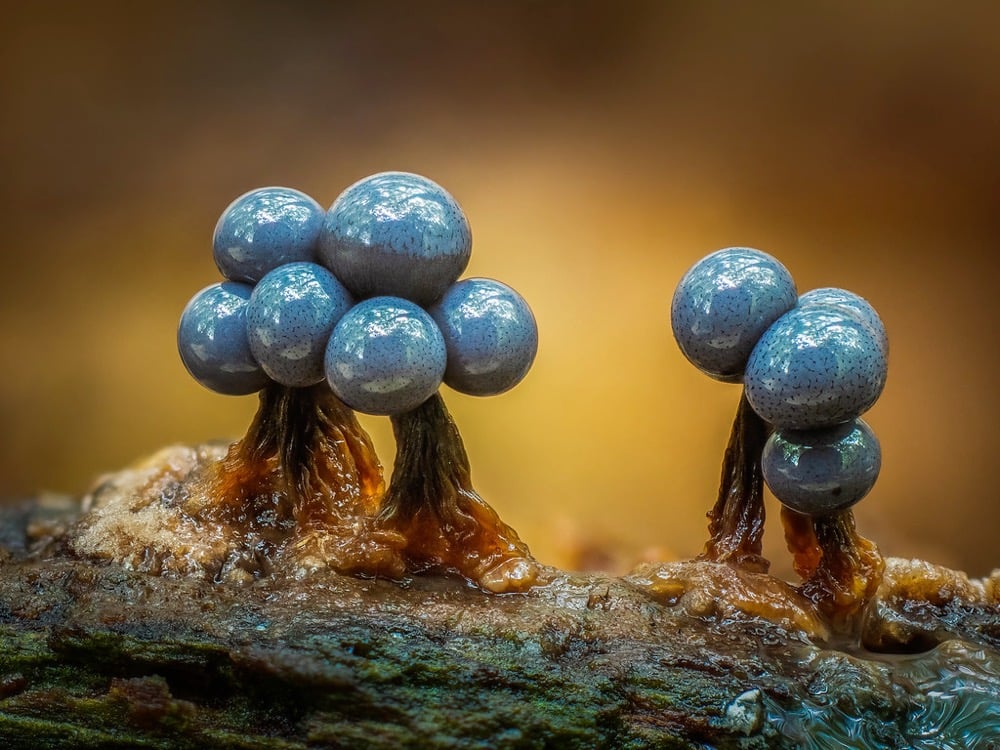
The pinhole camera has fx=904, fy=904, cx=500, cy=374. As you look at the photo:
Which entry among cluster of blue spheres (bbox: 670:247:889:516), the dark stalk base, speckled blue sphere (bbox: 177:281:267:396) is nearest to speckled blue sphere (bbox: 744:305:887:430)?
cluster of blue spheres (bbox: 670:247:889:516)

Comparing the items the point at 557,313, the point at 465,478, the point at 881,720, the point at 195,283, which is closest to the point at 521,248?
the point at 557,313

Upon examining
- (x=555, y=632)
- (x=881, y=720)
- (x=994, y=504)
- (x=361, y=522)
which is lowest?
(x=881, y=720)

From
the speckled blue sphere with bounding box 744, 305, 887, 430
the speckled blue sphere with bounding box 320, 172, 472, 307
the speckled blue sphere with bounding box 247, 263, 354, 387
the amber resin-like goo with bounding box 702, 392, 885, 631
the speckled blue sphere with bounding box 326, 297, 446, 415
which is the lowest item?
the amber resin-like goo with bounding box 702, 392, 885, 631

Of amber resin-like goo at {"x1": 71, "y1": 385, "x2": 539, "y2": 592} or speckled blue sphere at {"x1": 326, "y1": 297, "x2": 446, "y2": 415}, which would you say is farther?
amber resin-like goo at {"x1": 71, "y1": 385, "x2": 539, "y2": 592}

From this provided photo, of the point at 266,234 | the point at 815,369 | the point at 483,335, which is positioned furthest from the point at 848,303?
the point at 266,234

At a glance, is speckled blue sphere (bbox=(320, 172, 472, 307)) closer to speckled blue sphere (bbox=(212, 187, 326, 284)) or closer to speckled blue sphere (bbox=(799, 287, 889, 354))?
speckled blue sphere (bbox=(212, 187, 326, 284))

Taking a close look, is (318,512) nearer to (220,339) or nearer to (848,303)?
(220,339)

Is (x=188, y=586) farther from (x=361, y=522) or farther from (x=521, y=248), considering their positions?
(x=521, y=248)

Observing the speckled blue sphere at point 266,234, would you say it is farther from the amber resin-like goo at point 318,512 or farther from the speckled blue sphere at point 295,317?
the amber resin-like goo at point 318,512
